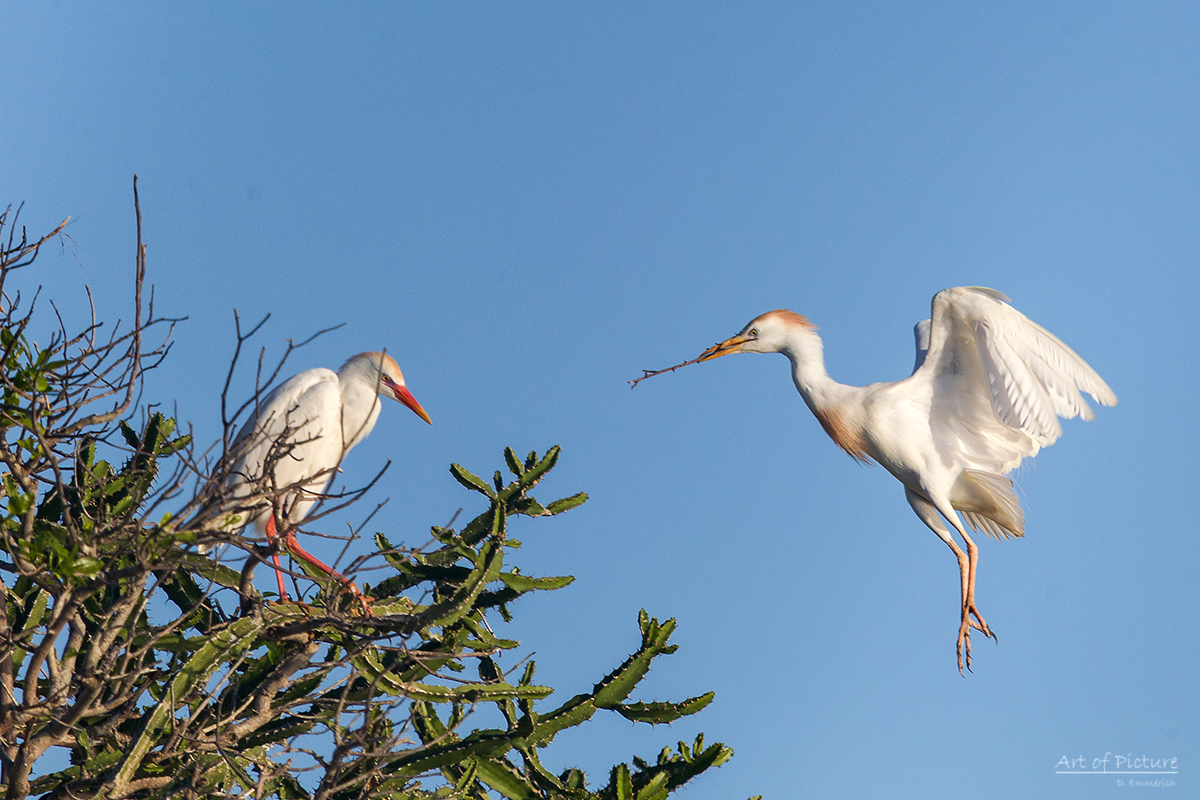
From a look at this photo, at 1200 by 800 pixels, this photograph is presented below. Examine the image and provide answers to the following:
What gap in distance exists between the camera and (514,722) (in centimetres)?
415

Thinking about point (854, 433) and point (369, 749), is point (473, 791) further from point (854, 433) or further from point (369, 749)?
point (854, 433)

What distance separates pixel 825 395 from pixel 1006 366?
3.78 feet

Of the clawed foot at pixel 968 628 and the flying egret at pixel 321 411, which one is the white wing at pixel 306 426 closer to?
the flying egret at pixel 321 411

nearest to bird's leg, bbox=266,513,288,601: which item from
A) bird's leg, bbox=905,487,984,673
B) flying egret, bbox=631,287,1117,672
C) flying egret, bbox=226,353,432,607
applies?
flying egret, bbox=226,353,432,607

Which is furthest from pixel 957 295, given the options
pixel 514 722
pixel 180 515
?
pixel 180 515

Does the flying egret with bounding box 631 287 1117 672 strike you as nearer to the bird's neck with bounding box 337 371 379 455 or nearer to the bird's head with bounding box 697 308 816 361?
the bird's head with bounding box 697 308 816 361

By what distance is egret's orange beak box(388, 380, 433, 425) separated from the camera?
20.2 ft

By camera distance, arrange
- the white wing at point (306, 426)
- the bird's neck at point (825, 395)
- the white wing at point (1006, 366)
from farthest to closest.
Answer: the bird's neck at point (825, 395) < the white wing at point (1006, 366) < the white wing at point (306, 426)

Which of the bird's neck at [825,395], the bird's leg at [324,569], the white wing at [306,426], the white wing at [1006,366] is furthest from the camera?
the bird's neck at [825,395]

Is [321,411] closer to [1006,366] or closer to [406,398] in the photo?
[406,398]

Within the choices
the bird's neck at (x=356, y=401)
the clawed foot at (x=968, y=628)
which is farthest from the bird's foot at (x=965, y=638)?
the bird's neck at (x=356, y=401)

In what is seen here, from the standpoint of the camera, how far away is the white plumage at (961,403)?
6.03 m

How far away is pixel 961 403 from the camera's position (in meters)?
6.66

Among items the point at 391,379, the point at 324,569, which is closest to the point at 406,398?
the point at 391,379
